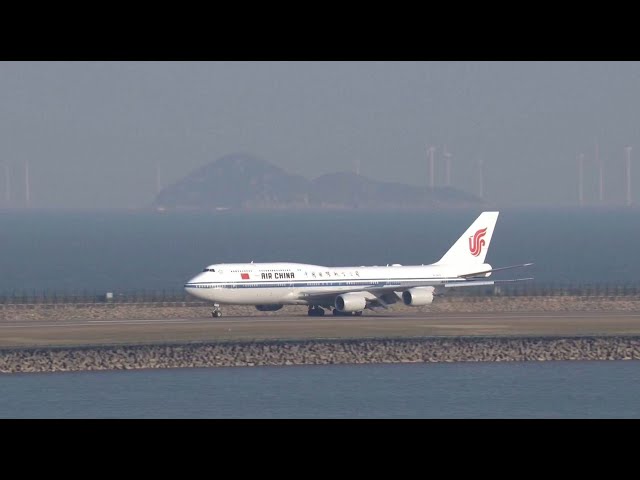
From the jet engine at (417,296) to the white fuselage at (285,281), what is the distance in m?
0.91

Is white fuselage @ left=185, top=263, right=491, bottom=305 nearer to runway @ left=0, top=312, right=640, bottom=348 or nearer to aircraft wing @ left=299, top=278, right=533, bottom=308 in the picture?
aircraft wing @ left=299, top=278, right=533, bottom=308

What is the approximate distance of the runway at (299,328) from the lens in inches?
3046

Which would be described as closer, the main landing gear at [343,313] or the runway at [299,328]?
the runway at [299,328]

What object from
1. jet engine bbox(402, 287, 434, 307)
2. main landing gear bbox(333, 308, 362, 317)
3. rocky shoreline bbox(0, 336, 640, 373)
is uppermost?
jet engine bbox(402, 287, 434, 307)

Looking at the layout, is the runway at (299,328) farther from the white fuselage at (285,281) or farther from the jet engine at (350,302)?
the white fuselage at (285,281)

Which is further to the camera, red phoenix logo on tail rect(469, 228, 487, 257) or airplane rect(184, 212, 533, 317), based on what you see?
red phoenix logo on tail rect(469, 228, 487, 257)

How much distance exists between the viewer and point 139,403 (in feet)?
212

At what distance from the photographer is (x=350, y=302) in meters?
89.2

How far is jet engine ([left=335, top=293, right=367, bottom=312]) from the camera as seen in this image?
89250mm

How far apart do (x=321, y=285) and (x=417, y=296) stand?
→ 639 cm

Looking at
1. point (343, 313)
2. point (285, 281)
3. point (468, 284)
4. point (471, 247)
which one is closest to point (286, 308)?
point (343, 313)

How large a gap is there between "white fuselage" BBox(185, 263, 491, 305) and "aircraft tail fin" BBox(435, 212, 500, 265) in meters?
3.37

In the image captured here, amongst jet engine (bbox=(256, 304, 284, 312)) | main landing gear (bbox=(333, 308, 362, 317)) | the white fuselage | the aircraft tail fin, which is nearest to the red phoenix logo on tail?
the aircraft tail fin

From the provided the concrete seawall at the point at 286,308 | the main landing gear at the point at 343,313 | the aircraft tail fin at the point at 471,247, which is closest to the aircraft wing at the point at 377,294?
the main landing gear at the point at 343,313
